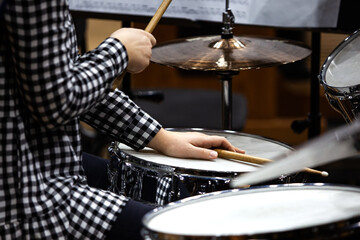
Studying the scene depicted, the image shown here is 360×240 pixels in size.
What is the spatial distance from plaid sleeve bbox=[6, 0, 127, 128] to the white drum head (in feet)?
0.77

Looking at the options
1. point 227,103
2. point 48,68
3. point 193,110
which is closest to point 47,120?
point 48,68

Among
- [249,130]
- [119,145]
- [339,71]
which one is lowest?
[249,130]

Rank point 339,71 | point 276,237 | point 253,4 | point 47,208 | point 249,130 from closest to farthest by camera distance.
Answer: point 276,237 → point 47,208 → point 339,71 → point 253,4 → point 249,130

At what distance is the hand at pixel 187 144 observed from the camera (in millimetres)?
1068

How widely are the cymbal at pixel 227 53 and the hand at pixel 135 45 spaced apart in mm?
404

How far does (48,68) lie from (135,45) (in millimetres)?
177

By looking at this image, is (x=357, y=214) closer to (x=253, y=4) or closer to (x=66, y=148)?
(x=66, y=148)

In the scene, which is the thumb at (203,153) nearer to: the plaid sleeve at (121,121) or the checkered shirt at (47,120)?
the plaid sleeve at (121,121)

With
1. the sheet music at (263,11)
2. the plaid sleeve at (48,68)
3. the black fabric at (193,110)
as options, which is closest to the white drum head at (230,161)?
the plaid sleeve at (48,68)

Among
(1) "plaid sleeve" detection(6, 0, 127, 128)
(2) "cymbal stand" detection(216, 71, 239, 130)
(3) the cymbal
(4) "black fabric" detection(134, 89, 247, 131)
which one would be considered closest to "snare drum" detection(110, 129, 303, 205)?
(1) "plaid sleeve" detection(6, 0, 127, 128)

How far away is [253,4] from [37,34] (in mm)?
912

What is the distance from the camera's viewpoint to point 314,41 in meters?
1.70

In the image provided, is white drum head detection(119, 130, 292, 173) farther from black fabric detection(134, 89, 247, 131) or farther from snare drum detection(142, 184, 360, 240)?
black fabric detection(134, 89, 247, 131)

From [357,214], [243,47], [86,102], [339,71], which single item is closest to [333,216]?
[357,214]
